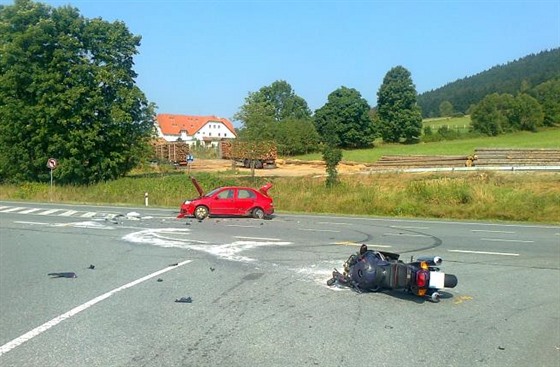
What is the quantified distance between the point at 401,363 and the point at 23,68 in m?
44.8

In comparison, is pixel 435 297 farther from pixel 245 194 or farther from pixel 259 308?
pixel 245 194

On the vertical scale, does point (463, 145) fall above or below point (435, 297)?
above

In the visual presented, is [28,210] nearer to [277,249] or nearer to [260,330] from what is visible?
[277,249]

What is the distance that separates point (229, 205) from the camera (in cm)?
2486

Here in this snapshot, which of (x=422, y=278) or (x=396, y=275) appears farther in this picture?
(x=396, y=275)

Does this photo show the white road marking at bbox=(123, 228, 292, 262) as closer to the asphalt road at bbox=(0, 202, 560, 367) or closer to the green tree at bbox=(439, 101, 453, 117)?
the asphalt road at bbox=(0, 202, 560, 367)

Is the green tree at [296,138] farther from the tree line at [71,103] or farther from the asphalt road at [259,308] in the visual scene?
the asphalt road at [259,308]

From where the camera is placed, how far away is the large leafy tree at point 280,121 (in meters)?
44.3

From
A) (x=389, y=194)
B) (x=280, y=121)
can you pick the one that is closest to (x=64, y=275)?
(x=389, y=194)

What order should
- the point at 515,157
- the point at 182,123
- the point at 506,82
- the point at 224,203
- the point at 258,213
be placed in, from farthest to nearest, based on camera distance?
the point at 506,82
the point at 182,123
the point at 515,157
the point at 258,213
the point at 224,203

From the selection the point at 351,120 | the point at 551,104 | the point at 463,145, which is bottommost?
the point at 463,145

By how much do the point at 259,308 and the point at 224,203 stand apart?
54.4 feet

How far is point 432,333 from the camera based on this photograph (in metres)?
7.27

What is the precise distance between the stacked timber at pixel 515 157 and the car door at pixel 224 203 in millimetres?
29694
